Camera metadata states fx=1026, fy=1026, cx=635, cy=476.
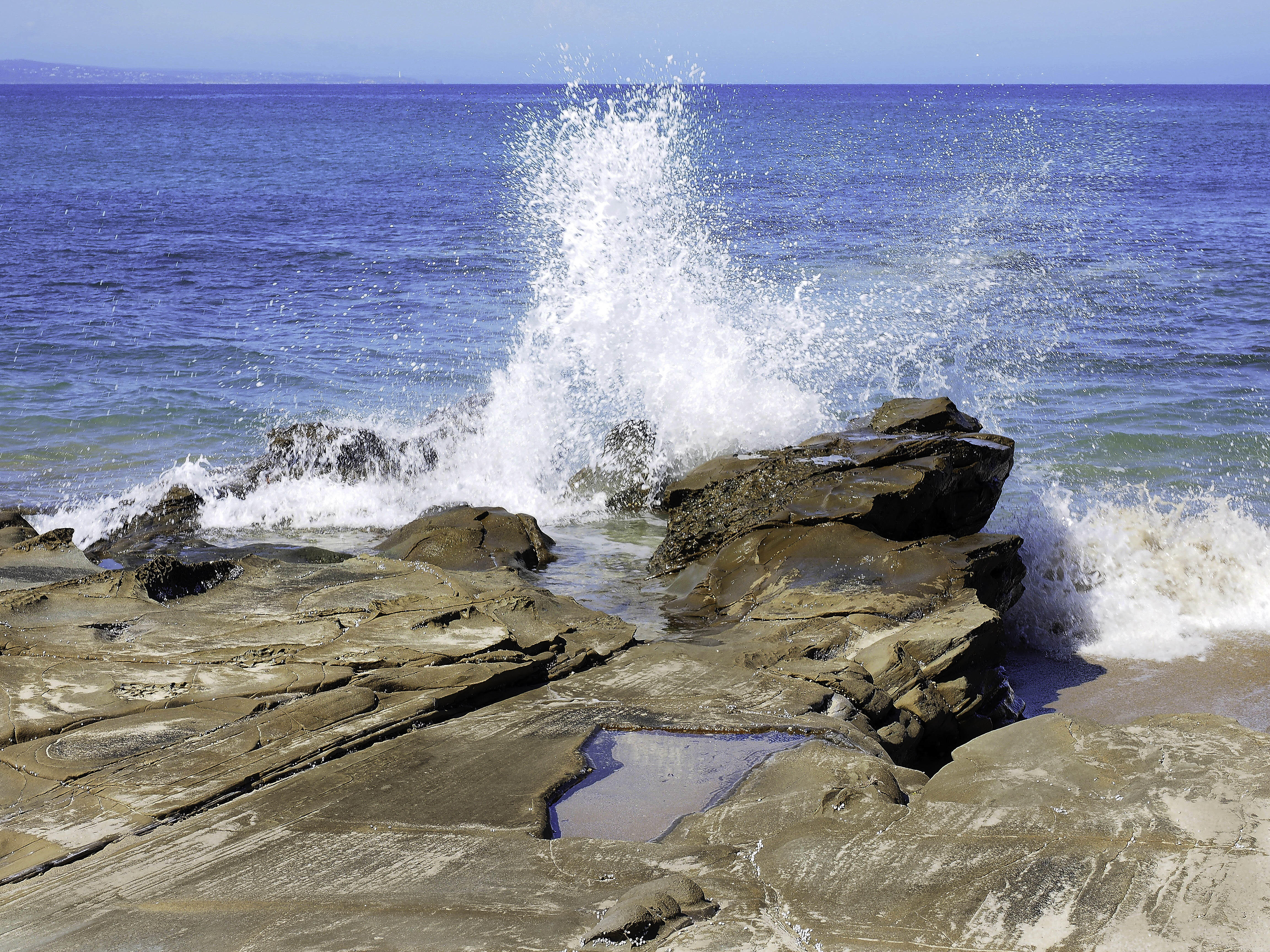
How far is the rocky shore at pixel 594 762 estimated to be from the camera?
7.77ft

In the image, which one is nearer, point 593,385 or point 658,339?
point 658,339

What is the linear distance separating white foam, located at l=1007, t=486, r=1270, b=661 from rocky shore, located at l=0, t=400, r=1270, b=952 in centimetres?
64

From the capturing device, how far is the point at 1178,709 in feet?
15.2

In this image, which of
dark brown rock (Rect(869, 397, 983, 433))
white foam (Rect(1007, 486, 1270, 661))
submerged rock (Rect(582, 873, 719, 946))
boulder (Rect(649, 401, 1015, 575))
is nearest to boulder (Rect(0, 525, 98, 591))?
boulder (Rect(649, 401, 1015, 575))

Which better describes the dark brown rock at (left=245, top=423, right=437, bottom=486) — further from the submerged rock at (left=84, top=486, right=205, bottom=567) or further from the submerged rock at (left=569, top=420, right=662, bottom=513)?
the submerged rock at (left=569, top=420, right=662, bottom=513)

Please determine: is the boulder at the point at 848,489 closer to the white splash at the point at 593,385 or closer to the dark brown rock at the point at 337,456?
the white splash at the point at 593,385

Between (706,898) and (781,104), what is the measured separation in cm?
8701

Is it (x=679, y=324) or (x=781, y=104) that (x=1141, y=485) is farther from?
(x=781, y=104)

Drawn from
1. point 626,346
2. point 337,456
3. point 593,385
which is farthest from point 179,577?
point 626,346

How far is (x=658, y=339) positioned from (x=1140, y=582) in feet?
13.2

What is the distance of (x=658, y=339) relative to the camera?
823cm

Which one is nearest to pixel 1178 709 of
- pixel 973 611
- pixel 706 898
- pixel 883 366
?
pixel 973 611

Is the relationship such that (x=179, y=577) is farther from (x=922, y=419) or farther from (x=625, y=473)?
(x=922, y=419)

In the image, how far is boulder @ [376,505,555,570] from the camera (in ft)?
18.2
